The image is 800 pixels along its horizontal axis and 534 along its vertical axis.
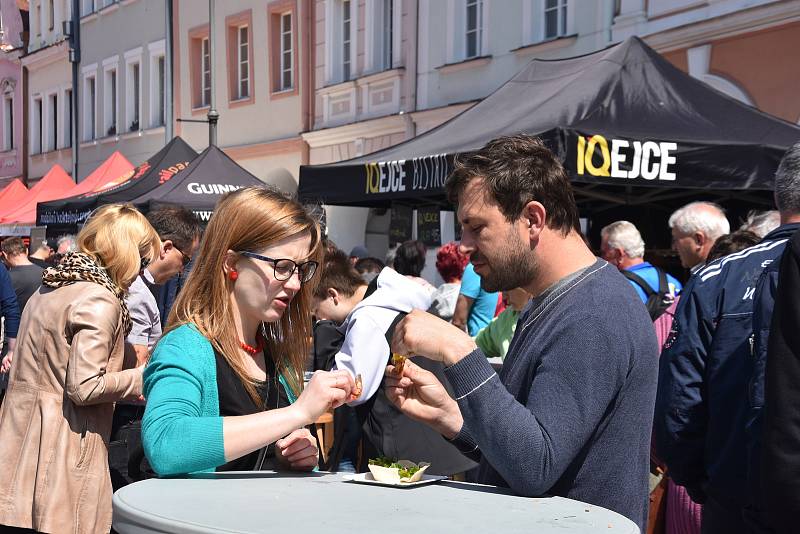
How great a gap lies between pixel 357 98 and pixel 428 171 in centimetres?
1061

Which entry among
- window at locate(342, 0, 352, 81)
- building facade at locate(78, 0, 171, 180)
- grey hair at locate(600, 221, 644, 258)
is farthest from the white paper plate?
building facade at locate(78, 0, 171, 180)

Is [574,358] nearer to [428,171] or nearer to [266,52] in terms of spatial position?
[428,171]

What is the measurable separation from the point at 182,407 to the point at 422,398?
1.78 feet

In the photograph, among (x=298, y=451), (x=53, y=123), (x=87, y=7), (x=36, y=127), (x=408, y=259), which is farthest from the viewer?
(x=36, y=127)

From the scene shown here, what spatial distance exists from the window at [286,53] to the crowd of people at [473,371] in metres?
15.4

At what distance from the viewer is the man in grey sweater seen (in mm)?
2051

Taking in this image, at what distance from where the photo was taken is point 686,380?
3268 millimetres

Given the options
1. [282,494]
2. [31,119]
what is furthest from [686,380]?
[31,119]

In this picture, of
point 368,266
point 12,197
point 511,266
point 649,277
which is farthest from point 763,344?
point 12,197

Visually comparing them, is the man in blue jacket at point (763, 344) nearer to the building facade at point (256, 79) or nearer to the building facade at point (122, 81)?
the building facade at point (256, 79)

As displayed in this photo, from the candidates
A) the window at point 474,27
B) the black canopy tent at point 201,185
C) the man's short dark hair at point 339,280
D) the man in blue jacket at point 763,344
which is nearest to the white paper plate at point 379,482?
the man in blue jacket at point 763,344

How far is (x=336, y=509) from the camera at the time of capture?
1950mm

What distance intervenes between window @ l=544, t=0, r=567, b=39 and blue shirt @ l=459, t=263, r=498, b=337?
7088 mm

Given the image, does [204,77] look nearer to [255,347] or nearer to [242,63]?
[242,63]
